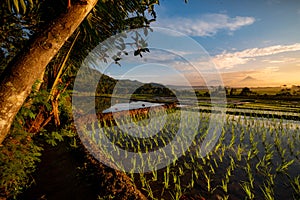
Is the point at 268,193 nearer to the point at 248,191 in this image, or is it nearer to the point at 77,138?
the point at 248,191

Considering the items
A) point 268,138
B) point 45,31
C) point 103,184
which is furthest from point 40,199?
point 268,138

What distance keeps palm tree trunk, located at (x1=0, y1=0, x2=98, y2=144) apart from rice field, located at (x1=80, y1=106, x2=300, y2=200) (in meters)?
2.05

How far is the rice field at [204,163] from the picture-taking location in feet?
9.34

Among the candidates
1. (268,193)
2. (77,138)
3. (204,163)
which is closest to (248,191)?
(268,193)

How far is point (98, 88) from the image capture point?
34.4 feet

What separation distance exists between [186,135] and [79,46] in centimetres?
390

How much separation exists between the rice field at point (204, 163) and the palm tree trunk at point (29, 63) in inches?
80.6

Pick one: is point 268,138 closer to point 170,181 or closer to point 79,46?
point 170,181

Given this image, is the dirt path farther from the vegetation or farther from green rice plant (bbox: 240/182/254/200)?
green rice plant (bbox: 240/182/254/200)

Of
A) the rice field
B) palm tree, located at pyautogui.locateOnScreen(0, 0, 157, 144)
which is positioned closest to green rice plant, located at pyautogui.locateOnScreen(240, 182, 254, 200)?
the rice field

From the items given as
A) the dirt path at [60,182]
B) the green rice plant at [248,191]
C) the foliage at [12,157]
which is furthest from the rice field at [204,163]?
the foliage at [12,157]

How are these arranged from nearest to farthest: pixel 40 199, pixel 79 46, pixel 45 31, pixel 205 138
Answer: pixel 45 31
pixel 40 199
pixel 79 46
pixel 205 138

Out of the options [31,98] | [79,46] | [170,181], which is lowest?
[170,181]

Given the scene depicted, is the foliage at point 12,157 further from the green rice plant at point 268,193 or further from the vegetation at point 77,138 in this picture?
the green rice plant at point 268,193
